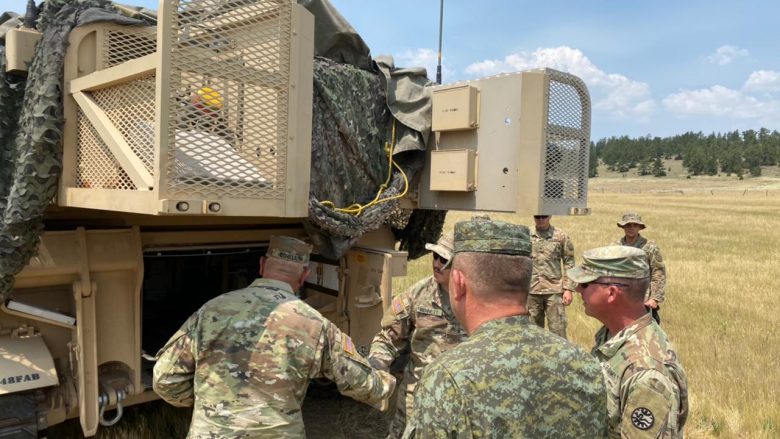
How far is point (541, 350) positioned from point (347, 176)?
2339mm

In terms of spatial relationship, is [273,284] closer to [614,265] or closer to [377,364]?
[377,364]

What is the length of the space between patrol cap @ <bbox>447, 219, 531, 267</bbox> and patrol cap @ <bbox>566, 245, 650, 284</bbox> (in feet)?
2.18

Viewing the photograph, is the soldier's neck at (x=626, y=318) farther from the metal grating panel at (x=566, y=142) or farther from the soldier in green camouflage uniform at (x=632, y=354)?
the metal grating panel at (x=566, y=142)

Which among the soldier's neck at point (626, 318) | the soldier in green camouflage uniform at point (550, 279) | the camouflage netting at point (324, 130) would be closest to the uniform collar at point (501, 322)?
the soldier's neck at point (626, 318)

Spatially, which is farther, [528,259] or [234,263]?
[234,263]

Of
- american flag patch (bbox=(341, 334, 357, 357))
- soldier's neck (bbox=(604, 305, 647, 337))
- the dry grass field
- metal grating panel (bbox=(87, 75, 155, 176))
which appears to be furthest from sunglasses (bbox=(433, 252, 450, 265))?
the dry grass field

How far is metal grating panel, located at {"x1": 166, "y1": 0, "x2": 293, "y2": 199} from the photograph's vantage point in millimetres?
2348

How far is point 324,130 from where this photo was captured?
147 inches

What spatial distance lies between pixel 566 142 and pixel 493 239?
2.23m

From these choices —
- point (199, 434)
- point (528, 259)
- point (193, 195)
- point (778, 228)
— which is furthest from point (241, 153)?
point (778, 228)

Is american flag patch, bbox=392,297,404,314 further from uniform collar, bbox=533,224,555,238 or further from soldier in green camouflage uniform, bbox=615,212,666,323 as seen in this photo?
soldier in green camouflage uniform, bbox=615,212,666,323

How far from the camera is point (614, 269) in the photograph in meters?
2.39

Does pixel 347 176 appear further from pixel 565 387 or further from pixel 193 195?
pixel 565 387

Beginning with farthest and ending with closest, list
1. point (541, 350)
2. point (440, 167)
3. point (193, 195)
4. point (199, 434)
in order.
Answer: point (440, 167) → point (199, 434) → point (193, 195) → point (541, 350)
